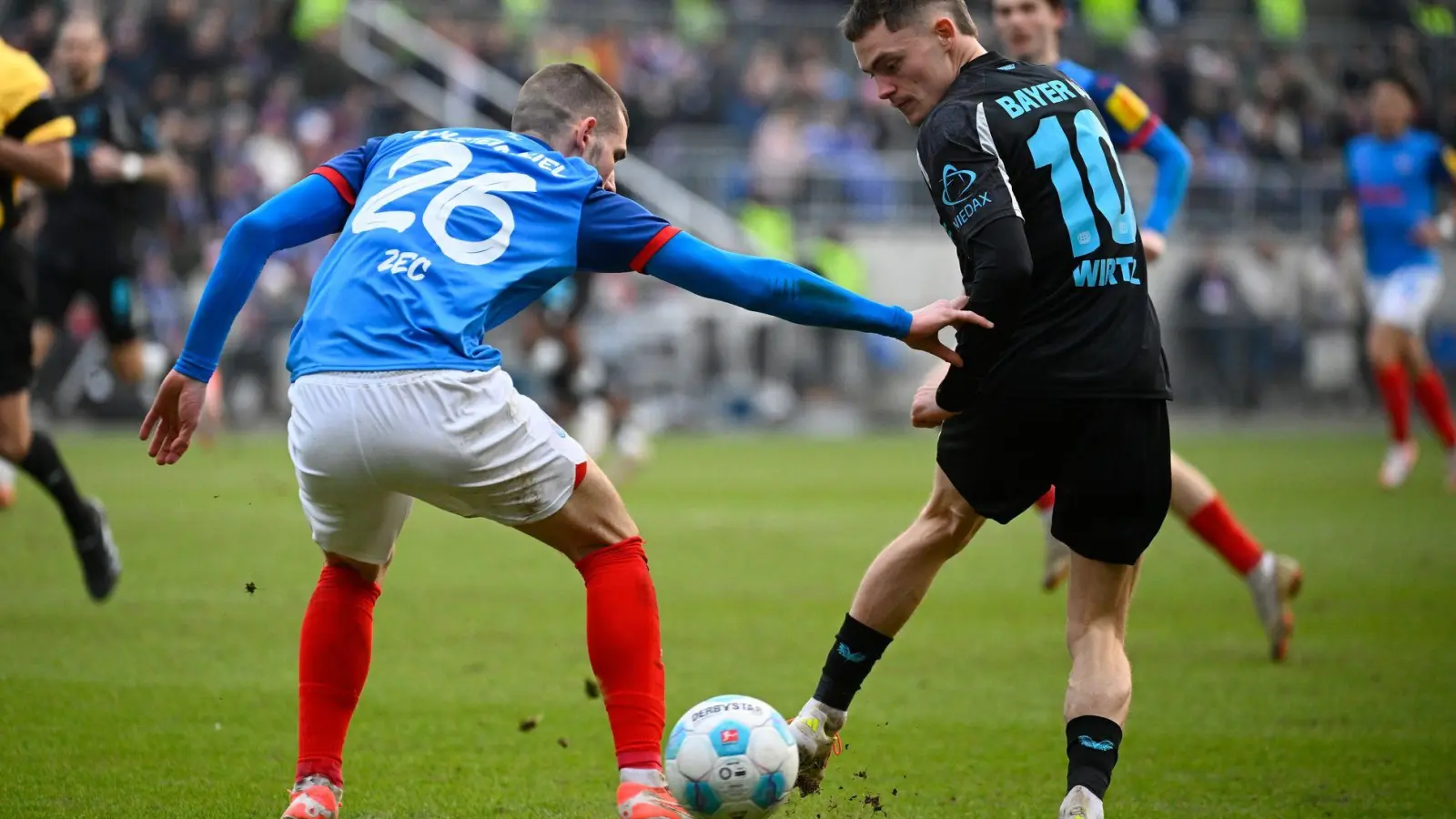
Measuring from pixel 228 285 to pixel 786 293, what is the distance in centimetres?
137

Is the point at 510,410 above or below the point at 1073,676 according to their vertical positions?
above

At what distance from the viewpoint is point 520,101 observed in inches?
169

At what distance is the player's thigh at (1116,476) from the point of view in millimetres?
4211

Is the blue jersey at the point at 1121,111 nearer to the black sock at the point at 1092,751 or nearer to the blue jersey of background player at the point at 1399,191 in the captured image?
the black sock at the point at 1092,751

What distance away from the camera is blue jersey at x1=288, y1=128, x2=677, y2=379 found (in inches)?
153

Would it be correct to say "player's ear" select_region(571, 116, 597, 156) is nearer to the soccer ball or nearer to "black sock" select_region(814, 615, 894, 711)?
the soccer ball

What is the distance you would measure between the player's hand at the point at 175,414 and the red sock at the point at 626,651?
104 cm

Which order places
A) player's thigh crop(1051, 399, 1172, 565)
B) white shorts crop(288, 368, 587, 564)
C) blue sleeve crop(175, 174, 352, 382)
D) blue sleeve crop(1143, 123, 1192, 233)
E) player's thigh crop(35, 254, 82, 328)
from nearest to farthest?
white shorts crop(288, 368, 587, 564) < blue sleeve crop(175, 174, 352, 382) < player's thigh crop(1051, 399, 1172, 565) < blue sleeve crop(1143, 123, 1192, 233) < player's thigh crop(35, 254, 82, 328)

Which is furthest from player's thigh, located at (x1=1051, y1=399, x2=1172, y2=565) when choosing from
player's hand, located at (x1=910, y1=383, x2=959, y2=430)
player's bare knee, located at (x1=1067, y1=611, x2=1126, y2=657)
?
player's hand, located at (x1=910, y1=383, x2=959, y2=430)

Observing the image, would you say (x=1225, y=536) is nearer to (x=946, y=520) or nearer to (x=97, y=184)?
(x=946, y=520)

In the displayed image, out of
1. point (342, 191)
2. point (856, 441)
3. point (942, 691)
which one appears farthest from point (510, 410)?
point (856, 441)

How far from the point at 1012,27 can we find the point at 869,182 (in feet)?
55.6

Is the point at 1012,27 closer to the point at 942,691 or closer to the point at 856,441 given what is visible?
the point at 942,691

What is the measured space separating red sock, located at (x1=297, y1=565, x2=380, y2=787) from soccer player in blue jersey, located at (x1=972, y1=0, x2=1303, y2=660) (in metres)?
3.83
